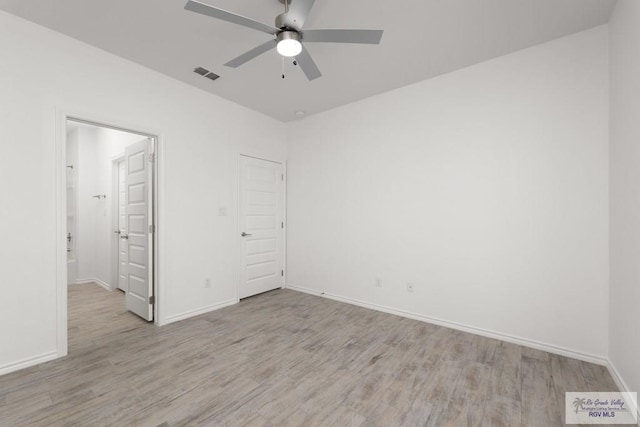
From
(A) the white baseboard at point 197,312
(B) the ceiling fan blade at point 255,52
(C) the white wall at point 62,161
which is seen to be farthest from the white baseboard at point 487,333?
(B) the ceiling fan blade at point 255,52

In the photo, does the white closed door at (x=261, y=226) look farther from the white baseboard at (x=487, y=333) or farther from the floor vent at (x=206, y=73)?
the floor vent at (x=206, y=73)

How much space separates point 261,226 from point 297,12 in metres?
3.17

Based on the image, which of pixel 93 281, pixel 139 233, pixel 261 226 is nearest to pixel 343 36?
pixel 261 226

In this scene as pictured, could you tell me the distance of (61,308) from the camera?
2508 mm

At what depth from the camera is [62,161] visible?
2539 millimetres

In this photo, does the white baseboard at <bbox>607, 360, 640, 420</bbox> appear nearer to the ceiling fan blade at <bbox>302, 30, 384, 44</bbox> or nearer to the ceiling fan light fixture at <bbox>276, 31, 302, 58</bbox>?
the ceiling fan blade at <bbox>302, 30, 384, 44</bbox>

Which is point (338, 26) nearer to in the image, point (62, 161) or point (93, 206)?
point (62, 161)

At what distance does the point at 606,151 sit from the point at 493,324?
1895 millimetres

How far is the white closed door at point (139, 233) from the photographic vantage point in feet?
10.8

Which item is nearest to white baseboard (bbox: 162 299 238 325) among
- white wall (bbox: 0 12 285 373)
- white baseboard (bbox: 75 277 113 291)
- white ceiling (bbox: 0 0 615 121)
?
white wall (bbox: 0 12 285 373)

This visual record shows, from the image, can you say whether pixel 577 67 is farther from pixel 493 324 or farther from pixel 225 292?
pixel 225 292

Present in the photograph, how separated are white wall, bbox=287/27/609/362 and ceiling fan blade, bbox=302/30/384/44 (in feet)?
5.63

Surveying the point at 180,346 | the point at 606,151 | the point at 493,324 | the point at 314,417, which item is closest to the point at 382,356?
the point at 314,417

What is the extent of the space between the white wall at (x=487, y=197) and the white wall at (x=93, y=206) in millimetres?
4063
